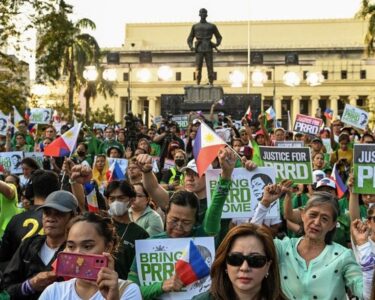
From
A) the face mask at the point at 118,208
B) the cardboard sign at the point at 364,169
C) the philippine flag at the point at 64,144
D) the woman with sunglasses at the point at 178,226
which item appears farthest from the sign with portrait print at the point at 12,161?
the woman with sunglasses at the point at 178,226

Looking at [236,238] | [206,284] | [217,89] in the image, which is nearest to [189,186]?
[206,284]

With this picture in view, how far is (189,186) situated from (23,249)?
209 centimetres

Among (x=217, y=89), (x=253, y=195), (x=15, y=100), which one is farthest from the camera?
(x=217, y=89)

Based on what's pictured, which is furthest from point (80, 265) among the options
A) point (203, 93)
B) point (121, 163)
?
point (203, 93)

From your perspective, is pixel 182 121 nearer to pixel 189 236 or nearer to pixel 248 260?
pixel 189 236

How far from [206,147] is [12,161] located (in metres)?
6.17

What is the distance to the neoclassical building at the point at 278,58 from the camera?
318 feet

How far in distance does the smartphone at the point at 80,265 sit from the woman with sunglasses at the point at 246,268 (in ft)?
1.46

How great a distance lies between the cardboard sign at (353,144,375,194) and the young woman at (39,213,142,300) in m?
3.12

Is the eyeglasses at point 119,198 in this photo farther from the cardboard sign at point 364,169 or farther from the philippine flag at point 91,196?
the cardboard sign at point 364,169

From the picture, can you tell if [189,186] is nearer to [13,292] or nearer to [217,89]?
[13,292]

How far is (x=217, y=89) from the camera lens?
29.2 m

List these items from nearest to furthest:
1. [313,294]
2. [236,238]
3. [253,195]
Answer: [236,238]
[313,294]
[253,195]

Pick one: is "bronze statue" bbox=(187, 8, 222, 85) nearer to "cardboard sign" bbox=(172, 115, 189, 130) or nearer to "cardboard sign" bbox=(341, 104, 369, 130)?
"cardboard sign" bbox=(172, 115, 189, 130)
